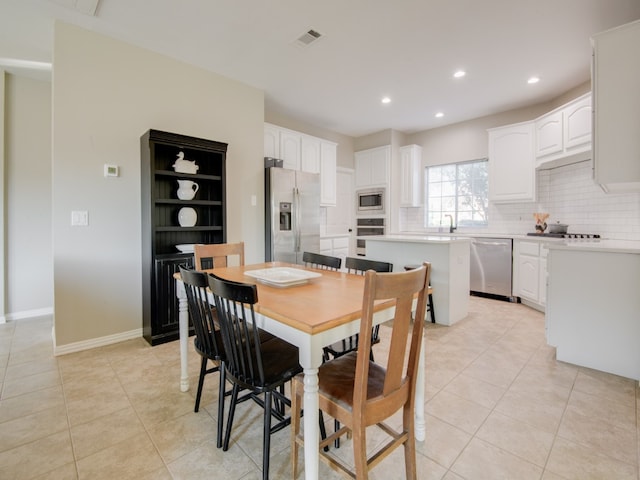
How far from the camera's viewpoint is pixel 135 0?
7.84 feet

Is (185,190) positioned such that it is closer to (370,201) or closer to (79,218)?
(79,218)

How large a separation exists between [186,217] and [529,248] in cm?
419

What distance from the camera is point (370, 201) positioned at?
5.96 meters

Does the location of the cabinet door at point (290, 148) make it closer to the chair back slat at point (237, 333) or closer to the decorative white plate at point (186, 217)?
the decorative white plate at point (186, 217)

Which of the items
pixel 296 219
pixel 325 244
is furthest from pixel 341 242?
pixel 296 219

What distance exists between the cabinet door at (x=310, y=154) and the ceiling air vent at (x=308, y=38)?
6.37 feet

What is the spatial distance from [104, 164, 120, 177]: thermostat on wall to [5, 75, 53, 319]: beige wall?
1576 mm

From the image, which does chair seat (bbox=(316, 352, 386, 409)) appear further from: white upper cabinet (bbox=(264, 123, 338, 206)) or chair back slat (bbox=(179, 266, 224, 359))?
white upper cabinet (bbox=(264, 123, 338, 206))

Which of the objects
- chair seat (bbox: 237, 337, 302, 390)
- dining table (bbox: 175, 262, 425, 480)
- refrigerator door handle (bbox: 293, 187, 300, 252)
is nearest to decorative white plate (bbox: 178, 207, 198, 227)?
refrigerator door handle (bbox: 293, 187, 300, 252)

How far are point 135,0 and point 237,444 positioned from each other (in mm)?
3183

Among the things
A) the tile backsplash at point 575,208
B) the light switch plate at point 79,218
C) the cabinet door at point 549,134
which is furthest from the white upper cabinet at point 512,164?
the light switch plate at point 79,218

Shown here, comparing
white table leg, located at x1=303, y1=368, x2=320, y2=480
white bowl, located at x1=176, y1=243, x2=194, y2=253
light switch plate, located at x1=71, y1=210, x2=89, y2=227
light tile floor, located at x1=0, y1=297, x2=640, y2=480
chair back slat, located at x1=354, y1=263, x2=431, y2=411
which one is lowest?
light tile floor, located at x1=0, y1=297, x2=640, y2=480

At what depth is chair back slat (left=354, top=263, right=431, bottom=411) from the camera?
1.04 meters

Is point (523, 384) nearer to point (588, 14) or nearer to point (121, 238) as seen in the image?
point (588, 14)
